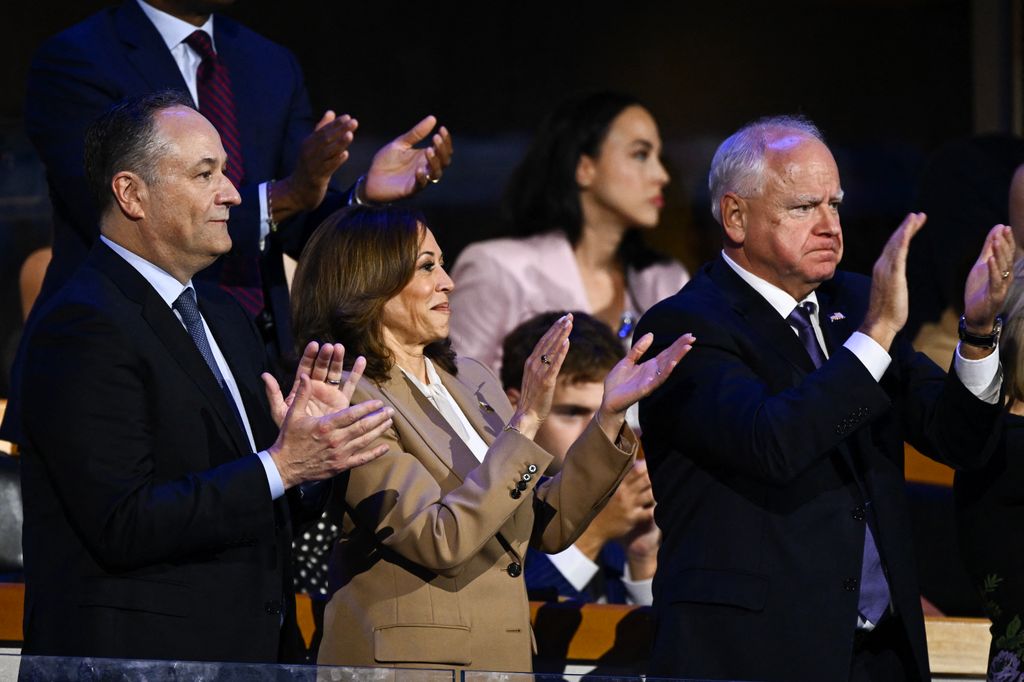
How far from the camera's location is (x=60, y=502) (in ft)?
8.41

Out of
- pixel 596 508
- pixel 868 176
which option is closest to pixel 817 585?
pixel 596 508

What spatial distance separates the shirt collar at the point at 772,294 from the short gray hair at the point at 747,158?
0.12 metres

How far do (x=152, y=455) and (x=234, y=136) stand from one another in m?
1.09

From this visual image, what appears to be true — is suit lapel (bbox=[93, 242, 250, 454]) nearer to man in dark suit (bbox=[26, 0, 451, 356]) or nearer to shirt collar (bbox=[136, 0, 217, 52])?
man in dark suit (bbox=[26, 0, 451, 356])

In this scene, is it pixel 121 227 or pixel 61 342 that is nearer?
pixel 61 342

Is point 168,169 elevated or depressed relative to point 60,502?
elevated

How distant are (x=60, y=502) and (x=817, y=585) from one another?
1.25 meters

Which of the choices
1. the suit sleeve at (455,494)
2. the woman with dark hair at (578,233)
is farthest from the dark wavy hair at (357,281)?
the woman with dark hair at (578,233)

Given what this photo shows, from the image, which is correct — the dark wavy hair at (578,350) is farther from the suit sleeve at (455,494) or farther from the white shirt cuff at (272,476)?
the white shirt cuff at (272,476)

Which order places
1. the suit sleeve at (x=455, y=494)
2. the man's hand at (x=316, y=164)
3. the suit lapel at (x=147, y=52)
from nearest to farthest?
the suit sleeve at (x=455, y=494) → the man's hand at (x=316, y=164) → the suit lapel at (x=147, y=52)

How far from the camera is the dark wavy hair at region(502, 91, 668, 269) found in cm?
478

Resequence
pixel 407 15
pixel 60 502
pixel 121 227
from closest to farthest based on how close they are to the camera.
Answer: pixel 60 502 → pixel 121 227 → pixel 407 15

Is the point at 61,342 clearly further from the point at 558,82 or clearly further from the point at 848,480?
the point at 558,82

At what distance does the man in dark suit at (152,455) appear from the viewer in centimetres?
250
